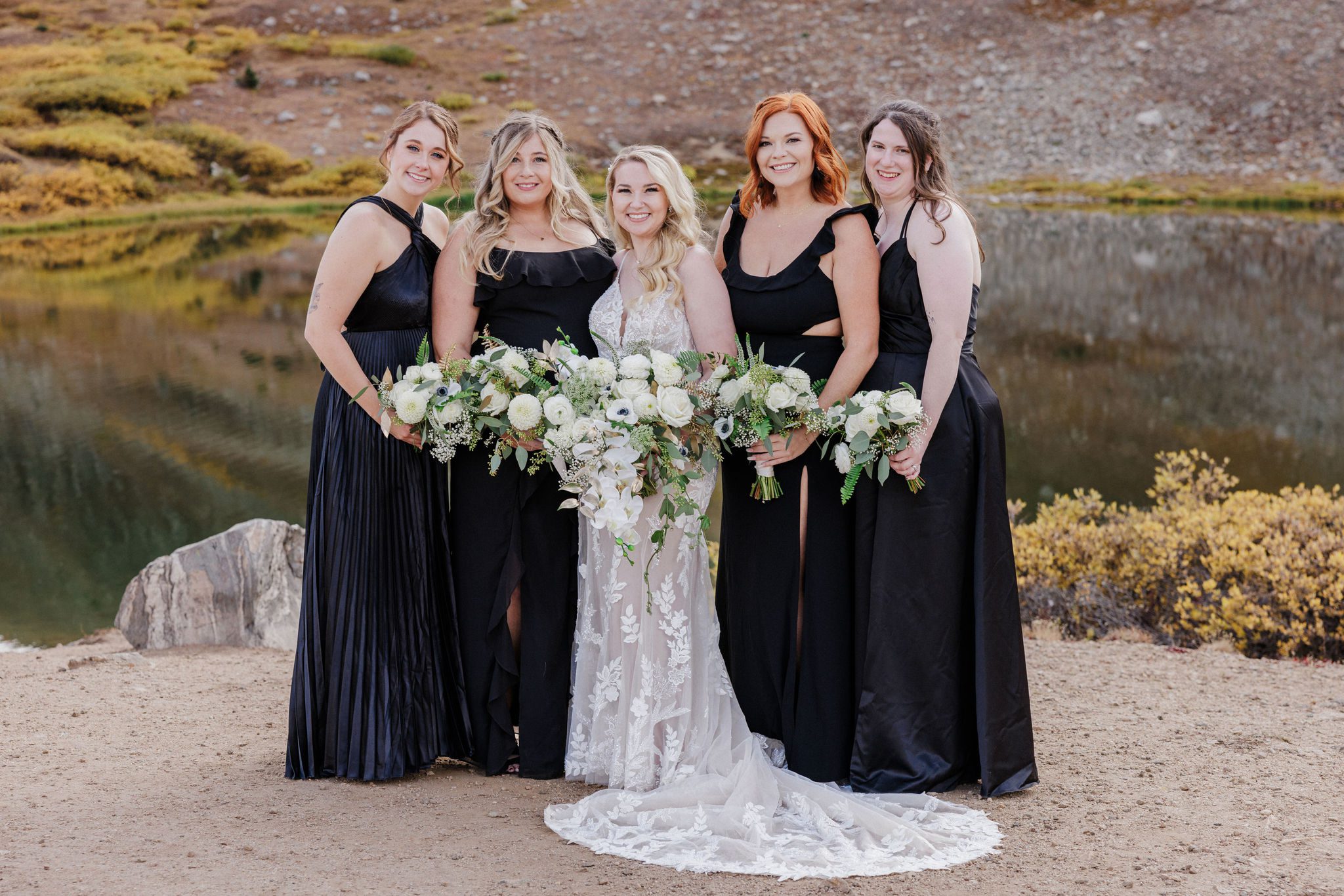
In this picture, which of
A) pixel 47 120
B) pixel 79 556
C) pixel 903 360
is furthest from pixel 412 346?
pixel 47 120

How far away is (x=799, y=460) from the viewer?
4.29 metres

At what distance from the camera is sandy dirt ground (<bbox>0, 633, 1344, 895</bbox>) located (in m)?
3.53

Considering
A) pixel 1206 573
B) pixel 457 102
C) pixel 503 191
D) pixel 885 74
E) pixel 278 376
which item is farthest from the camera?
pixel 885 74

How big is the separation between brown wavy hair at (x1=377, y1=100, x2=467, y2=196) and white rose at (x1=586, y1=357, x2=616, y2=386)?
104cm

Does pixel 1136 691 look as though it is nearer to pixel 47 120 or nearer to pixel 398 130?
pixel 398 130

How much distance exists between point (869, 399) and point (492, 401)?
126 cm

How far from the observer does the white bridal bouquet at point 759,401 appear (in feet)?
12.9

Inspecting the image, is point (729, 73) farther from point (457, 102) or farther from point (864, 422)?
point (864, 422)

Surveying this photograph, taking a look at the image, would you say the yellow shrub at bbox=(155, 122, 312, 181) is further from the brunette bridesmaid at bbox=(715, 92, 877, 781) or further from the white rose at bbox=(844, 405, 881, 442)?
the white rose at bbox=(844, 405, 881, 442)

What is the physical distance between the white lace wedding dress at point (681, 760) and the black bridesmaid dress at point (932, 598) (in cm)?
25

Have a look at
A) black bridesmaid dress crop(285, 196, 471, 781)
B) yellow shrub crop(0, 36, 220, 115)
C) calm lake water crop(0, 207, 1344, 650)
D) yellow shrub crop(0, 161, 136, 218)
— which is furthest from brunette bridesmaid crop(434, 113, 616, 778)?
yellow shrub crop(0, 36, 220, 115)

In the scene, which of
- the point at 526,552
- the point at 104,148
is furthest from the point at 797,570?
the point at 104,148

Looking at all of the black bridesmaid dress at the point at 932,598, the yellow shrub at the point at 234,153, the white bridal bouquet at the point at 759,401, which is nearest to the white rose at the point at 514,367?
the white bridal bouquet at the point at 759,401

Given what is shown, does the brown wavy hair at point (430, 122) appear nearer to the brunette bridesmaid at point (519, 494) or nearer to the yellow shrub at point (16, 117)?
the brunette bridesmaid at point (519, 494)
